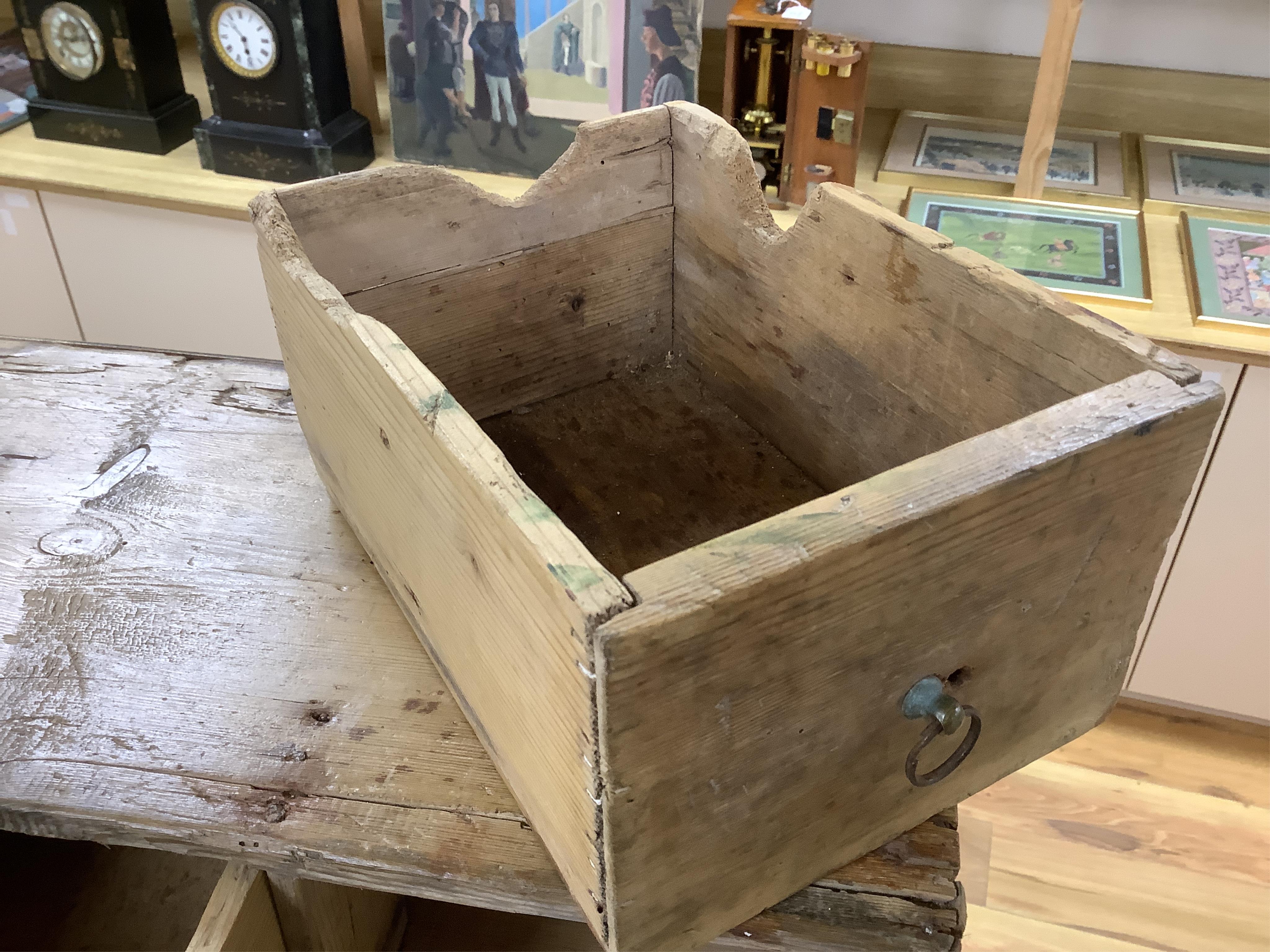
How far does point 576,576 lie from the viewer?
1.47 ft

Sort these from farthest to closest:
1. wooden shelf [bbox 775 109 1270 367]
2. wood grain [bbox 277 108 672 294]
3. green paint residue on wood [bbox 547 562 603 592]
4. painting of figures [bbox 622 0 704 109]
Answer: painting of figures [bbox 622 0 704 109]
wooden shelf [bbox 775 109 1270 367]
wood grain [bbox 277 108 672 294]
green paint residue on wood [bbox 547 562 603 592]

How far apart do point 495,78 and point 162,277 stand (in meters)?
0.63

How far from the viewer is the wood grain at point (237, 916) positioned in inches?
27.1

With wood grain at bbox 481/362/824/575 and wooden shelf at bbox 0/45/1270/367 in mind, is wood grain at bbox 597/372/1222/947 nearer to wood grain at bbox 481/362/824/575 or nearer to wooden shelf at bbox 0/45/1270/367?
wood grain at bbox 481/362/824/575

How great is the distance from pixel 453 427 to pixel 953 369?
383 mm

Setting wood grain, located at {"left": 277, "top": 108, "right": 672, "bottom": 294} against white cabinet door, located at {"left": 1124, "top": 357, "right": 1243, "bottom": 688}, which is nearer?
wood grain, located at {"left": 277, "top": 108, "right": 672, "bottom": 294}

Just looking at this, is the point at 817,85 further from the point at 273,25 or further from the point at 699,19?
the point at 273,25

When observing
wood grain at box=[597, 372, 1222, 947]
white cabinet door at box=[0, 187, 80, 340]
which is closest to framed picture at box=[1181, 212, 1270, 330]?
wood grain at box=[597, 372, 1222, 947]

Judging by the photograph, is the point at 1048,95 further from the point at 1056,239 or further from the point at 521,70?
the point at 521,70

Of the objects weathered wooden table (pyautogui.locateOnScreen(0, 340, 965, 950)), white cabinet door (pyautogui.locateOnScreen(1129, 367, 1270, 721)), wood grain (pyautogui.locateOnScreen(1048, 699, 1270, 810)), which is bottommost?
wood grain (pyautogui.locateOnScreen(1048, 699, 1270, 810))

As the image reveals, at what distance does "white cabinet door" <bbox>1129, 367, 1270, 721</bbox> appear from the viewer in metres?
1.29

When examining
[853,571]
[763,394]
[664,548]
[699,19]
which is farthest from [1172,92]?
[853,571]

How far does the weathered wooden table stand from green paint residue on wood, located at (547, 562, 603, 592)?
0.22m

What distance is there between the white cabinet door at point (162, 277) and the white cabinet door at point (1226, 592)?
4.46ft
